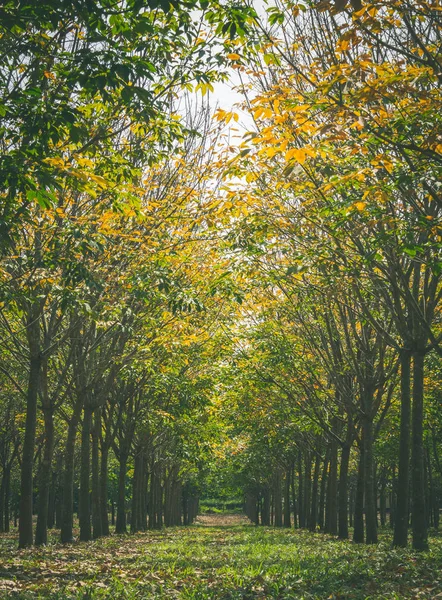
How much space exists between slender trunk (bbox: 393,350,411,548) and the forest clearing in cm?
5

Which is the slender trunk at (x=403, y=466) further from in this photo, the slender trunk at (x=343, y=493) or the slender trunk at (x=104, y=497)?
the slender trunk at (x=104, y=497)

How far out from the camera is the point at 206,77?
7398 millimetres

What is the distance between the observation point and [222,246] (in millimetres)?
11586

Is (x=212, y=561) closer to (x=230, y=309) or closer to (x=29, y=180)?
(x=29, y=180)

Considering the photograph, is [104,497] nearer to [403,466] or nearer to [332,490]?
[332,490]

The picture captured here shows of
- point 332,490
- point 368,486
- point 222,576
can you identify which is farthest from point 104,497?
point 222,576

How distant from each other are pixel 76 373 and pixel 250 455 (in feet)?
85.5

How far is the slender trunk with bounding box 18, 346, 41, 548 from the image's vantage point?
40.8 ft

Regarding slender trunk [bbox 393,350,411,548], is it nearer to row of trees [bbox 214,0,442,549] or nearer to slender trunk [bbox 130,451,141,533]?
row of trees [bbox 214,0,442,549]

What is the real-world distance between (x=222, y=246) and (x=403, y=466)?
6.04m

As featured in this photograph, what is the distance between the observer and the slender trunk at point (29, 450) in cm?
1243

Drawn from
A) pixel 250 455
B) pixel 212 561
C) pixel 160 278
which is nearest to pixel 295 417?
pixel 212 561

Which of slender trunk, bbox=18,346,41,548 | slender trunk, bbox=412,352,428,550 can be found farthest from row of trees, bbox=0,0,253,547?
slender trunk, bbox=412,352,428,550

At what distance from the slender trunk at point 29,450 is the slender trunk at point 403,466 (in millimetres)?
7943
